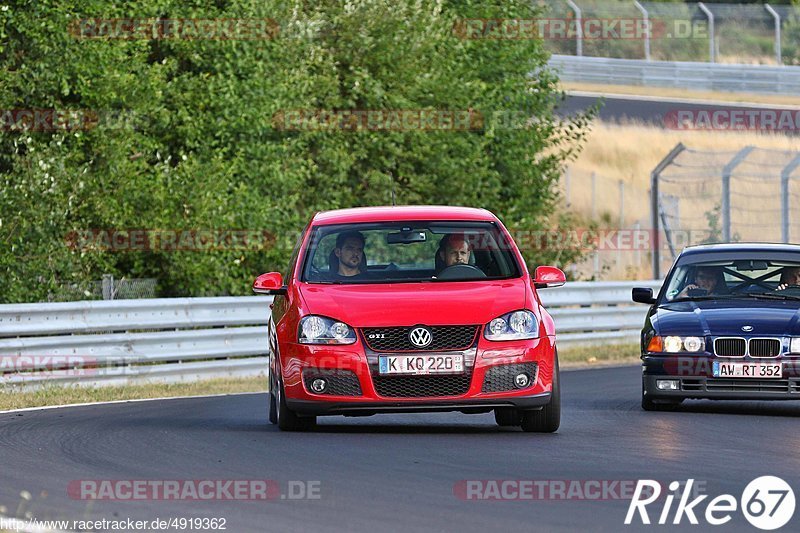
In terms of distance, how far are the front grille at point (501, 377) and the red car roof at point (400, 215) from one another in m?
1.63

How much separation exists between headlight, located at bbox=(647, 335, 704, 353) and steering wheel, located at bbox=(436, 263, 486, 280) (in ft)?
7.06

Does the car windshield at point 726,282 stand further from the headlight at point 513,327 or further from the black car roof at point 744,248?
the headlight at point 513,327

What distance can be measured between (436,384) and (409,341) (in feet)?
1.10

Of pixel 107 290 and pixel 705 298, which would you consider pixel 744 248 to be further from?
pixel 107 290

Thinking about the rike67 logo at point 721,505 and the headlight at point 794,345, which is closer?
the rike67 logo at point 721,505

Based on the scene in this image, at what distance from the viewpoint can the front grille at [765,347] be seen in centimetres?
1321

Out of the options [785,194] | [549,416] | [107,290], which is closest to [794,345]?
[549,416]

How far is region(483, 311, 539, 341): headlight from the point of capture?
1127 centimetres

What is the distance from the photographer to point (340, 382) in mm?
11289

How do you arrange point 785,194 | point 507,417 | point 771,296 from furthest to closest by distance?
point 785,194 → point 771,296 → point 507,417

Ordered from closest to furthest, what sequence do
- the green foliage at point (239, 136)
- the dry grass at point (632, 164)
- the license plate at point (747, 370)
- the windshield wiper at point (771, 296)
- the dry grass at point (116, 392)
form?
the license plate at point (747, 370)
the windshield wiper at point (771, 296)
the dry grass at point (116, 392)
the green foliage at point (239, 136)
the dry grass at point (632, 164)

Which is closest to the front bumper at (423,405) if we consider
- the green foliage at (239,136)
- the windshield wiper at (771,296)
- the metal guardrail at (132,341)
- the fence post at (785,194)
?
the windshield wiper at (771,296)

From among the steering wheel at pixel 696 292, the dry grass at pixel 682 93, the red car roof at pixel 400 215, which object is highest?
the dry grass at pixel 682 93

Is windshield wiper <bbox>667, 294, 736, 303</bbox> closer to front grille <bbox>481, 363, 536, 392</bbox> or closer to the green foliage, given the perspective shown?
front grille <bbox>481, 363, 536, 392</bbox>
